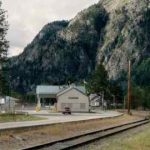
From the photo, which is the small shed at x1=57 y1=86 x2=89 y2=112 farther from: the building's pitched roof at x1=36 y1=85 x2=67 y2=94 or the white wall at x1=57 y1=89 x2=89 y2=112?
the building's pitched roof at x1=36 y1=85 x2=67 y2=94

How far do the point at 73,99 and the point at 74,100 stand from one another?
417mm

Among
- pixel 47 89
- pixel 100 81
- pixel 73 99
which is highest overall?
pixel 100 81

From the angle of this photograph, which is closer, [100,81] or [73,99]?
[73,99]

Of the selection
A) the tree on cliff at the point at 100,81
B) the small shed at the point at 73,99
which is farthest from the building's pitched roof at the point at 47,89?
the small shed at the point at 73,99

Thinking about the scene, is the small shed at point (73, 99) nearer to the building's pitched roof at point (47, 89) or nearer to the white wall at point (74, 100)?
the white wall at point (74, 100)

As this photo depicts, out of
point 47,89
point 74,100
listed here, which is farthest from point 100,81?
point 74,100

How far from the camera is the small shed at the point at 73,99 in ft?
435

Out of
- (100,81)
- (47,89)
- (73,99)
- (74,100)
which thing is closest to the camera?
(74,100)

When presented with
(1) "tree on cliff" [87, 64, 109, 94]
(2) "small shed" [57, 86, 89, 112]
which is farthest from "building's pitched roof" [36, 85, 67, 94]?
(2) "small shed" [57, 86, 89, 112]

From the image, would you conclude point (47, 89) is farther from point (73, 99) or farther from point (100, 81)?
point (73, 99)

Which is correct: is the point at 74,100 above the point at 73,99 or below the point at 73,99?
below

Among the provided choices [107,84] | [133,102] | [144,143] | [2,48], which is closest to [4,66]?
[2,48]

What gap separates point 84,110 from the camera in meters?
130

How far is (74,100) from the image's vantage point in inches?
5285
